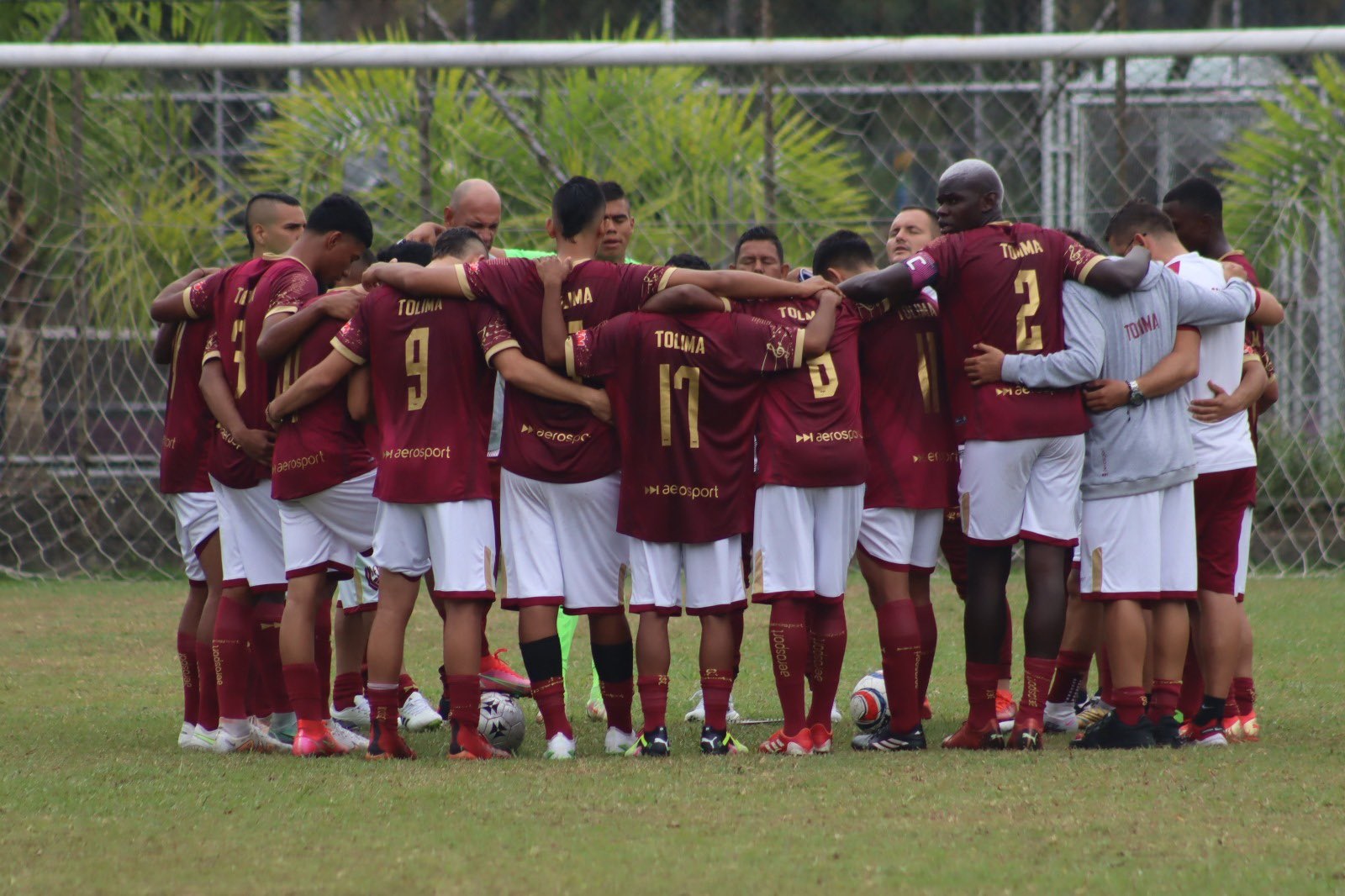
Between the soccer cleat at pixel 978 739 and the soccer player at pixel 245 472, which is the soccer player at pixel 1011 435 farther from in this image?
the soccer player at pixel 245 472

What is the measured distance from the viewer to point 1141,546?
5.78 meters

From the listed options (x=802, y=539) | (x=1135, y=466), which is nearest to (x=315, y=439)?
(x=802, y=539)

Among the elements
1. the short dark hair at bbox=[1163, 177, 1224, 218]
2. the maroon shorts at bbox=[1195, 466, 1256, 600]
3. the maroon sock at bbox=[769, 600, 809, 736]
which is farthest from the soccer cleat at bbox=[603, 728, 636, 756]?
the short dark hair at bbox=[1163, 177, 1224, 218]

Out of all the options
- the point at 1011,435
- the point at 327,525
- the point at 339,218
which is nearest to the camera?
the point at 1011,435

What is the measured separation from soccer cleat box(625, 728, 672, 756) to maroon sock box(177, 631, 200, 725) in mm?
1845

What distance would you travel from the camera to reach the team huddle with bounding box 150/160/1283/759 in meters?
5.72

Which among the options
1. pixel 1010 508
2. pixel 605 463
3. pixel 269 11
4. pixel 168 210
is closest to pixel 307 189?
pixel 168 210

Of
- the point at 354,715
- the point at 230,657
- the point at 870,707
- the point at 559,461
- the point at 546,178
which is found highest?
the point at 546,178

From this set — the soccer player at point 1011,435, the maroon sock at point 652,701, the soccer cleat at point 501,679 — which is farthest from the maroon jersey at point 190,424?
the soccer player at point 1011,435

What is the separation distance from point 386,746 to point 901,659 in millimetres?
1930

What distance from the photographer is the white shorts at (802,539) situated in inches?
226

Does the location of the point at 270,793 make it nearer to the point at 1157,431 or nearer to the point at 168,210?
the point at 1157,431

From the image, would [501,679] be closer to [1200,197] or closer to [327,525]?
[327,525]

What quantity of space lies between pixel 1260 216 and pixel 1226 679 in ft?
20.5
